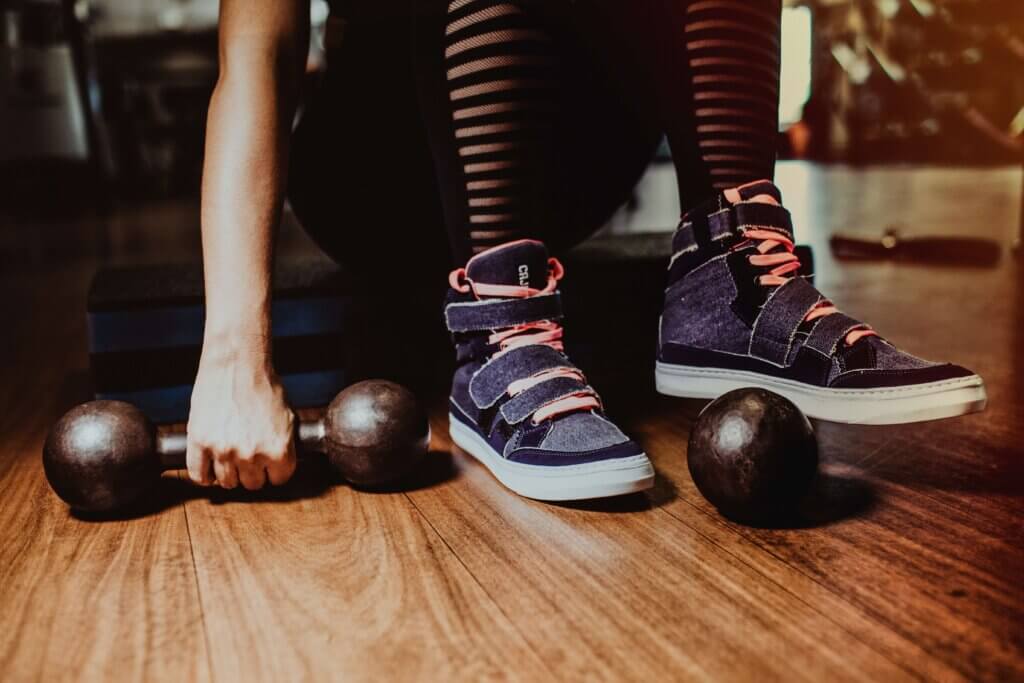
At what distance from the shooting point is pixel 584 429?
0.90 metres

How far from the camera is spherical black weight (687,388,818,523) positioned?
2.57 ft

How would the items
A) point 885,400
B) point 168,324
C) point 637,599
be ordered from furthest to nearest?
1. point 168,324
2. point 885,400
3. point 637,599

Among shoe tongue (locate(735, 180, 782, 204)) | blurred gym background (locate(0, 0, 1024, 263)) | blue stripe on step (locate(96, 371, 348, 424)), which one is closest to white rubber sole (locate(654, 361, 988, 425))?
shoe tongue (locate(735, 180, 782, 204))

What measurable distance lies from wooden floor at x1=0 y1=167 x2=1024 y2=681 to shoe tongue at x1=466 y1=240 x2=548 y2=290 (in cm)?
24

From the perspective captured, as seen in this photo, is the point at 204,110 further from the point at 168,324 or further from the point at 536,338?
the point at 536,338

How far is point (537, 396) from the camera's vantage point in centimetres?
93

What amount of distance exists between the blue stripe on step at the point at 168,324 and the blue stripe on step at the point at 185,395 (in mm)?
74

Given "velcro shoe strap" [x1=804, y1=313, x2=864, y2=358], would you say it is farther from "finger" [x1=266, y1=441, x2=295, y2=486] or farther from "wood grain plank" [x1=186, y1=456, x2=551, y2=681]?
"finger" [x1=266, y1=441, x2=295, y2=486]

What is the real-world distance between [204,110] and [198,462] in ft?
20.5

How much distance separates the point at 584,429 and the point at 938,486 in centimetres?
39

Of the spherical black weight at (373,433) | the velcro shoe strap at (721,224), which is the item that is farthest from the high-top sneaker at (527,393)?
the velcro shoe strap at (721,224)

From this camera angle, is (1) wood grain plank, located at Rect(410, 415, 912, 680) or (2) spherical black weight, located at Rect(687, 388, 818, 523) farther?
(2) spherical black weight, located at Rect(687, 388, 818, 523)

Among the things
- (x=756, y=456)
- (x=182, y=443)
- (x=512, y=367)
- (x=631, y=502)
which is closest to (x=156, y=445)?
(x=182, y=443)

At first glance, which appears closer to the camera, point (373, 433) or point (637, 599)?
point (637, 599)
